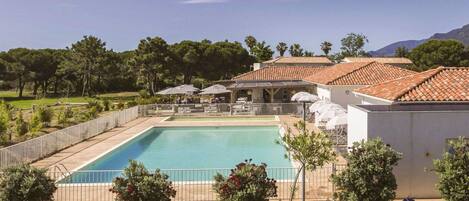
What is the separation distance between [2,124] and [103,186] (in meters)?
10.6

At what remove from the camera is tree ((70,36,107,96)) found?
72.8m

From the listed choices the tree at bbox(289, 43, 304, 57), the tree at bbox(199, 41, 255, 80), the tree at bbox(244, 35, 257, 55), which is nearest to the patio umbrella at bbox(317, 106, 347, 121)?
the tree at bbox(199, 41, 255, 80)

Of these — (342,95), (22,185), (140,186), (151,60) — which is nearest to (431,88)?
(140,186)

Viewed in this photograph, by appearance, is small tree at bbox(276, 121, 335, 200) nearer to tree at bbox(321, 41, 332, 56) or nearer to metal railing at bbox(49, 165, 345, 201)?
metal railing at bbox(49, 165, 345, 201)

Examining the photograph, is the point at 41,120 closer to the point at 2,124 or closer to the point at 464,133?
the point at 2,124

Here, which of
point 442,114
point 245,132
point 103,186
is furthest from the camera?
point 245,132

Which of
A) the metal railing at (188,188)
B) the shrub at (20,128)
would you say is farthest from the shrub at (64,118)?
the metal railing at (188,188)

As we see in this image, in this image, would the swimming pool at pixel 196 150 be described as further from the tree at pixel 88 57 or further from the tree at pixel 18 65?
the tree at pixel 18 65

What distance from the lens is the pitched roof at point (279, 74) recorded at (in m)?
51.1

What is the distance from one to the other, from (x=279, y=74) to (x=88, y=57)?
1413 inches

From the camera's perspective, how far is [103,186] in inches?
641

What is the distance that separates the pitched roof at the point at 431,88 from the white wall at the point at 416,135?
2.10 metres

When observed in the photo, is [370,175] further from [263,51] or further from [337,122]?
[263,51]

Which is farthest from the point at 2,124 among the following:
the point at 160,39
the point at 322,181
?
the point at 160,39
